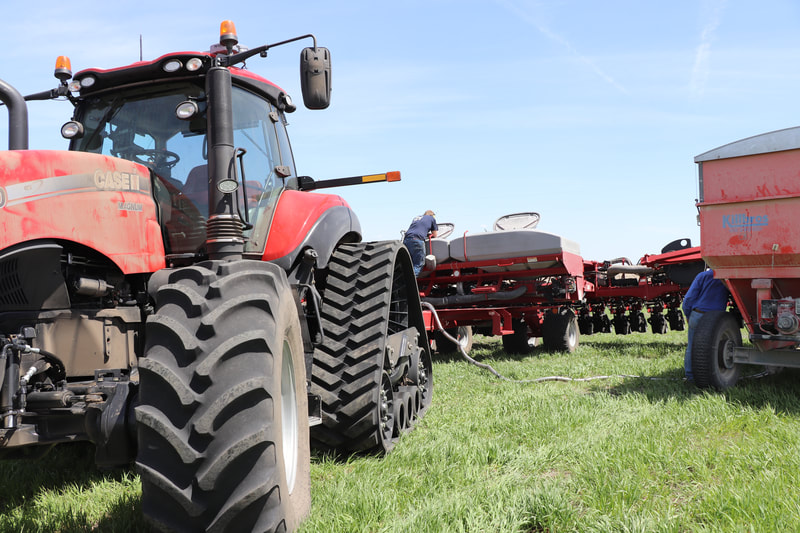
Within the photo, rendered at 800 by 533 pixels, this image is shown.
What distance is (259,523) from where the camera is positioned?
7.57ft

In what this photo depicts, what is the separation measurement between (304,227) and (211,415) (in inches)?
76.4

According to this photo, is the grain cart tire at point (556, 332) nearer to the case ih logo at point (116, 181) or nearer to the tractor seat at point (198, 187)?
the tractor seat at point (198, 187)

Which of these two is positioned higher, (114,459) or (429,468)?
(114,459)

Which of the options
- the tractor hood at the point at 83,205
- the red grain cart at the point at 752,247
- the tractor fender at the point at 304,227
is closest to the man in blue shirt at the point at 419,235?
the red grain cart at the point at 752,247

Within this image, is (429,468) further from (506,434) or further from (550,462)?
(506,434)

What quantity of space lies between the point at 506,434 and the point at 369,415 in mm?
1274

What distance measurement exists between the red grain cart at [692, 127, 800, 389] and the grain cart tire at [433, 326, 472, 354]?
3.49m

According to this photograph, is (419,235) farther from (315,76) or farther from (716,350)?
(315,76)

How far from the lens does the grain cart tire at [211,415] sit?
7.29 ft

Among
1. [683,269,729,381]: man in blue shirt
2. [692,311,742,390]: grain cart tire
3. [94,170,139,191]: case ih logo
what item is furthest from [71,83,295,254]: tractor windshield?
[683,269,729,381]: man in blue shirt

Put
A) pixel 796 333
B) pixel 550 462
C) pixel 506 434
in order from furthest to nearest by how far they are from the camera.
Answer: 1. pixel 796 333
2. pixel 506 434
3. pixel 550 462

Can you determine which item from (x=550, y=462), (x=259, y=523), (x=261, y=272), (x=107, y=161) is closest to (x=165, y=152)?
(x=107, y=161)

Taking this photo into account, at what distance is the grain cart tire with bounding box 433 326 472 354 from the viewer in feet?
31.0

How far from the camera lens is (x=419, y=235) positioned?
384 inches
